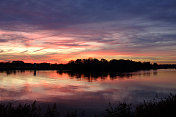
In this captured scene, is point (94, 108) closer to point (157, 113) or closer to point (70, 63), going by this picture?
point (157, 113)

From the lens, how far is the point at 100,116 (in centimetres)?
1547

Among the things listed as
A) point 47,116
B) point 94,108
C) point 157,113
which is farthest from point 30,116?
point 157,113

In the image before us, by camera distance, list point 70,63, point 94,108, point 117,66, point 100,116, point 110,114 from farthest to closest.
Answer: point 70,63 → point 117,66 → point 94,108 → point 100,116 → point 110,114

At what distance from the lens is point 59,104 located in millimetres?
20016

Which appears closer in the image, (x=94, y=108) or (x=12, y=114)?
(x=12, y=114)

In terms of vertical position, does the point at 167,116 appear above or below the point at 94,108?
above

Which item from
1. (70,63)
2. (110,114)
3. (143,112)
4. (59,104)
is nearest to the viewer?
(143,112)

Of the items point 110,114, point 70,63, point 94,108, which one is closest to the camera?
point 110,114

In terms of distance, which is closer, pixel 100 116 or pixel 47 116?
pixel 47 116

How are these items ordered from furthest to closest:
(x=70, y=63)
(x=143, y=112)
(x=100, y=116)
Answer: (x=70, y=63), (x=100, y=116), (x=143, y=112)

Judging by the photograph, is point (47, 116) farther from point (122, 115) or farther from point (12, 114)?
point (122, 115)

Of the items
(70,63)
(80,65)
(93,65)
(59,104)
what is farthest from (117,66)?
(59,104)

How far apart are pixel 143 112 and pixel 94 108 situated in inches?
271

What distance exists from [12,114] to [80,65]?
15185 cm
